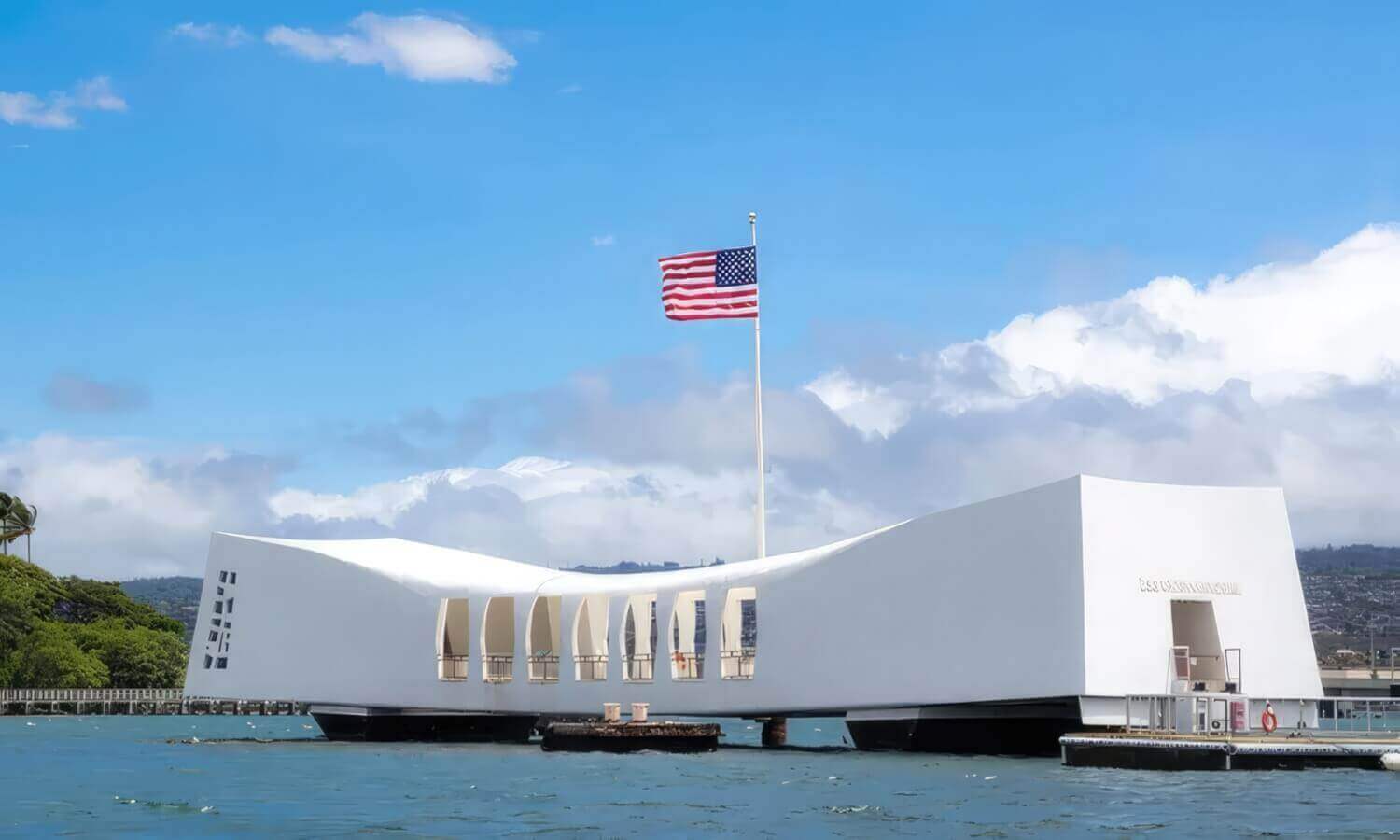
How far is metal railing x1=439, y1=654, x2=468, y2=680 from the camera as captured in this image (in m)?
50.5

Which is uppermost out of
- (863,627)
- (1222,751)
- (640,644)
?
(640,644)

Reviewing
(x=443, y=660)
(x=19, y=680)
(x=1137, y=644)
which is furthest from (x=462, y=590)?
(x=19, y=680)

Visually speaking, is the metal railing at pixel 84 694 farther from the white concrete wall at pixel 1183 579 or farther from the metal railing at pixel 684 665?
the white concrete wall at pixel 1183 579

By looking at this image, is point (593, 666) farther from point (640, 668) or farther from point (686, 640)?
point (686, 640)

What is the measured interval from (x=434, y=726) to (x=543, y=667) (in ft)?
13.4

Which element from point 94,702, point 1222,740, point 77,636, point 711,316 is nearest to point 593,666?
point 711,316

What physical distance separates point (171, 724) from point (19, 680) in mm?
20449

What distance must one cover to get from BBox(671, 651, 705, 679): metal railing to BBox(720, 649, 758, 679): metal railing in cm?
111

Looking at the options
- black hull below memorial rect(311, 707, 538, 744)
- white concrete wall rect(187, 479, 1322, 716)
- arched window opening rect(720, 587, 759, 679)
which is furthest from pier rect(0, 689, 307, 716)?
arched window opening rect(720, 587, 759, 679)

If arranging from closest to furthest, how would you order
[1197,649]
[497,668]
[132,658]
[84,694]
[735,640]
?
[1197,649] < [735,640] < [497,668] < [84,694] < [132,658]

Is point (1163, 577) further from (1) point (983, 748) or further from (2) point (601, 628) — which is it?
(2) point (601, 628)

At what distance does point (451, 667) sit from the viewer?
169 feet

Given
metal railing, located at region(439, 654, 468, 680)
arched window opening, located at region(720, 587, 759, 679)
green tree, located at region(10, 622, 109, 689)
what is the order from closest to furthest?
arched window opening, located at region(720, 587, 759, 679) < metal railing, located at region(439, 654, 468, 680) < green tree, located at region(10, 622, 109, 689)

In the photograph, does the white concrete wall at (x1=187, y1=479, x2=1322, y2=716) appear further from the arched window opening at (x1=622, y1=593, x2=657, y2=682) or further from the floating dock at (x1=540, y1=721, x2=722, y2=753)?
the floating dock at (x1=540, y1=721, x2=722, y2=753)
